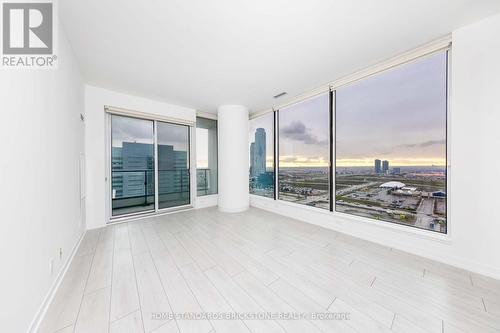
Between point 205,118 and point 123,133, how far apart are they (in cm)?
203

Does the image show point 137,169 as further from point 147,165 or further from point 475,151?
point 475,151

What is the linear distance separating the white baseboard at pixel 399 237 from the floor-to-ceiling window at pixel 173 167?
3090 mm

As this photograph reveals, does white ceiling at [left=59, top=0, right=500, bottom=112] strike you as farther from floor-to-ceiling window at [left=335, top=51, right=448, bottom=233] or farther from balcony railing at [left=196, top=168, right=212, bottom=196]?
balcony railing at [left=196, top=168, right=212, bottom=196]

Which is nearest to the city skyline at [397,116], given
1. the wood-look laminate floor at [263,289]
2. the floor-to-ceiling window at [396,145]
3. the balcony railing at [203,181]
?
the floor-to-ceiling window at [396,145]

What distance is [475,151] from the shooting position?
6.14 ft

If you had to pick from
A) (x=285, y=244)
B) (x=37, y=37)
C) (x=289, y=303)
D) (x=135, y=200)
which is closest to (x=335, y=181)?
(x=285, y=244)

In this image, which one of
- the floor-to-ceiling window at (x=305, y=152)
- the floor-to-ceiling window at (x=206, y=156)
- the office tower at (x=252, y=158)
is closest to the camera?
the floor-to-ceiling window at (x=305, y=152)

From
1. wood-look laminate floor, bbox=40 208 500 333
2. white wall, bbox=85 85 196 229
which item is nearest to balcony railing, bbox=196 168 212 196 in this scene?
white wall, bbox=85 85 196 229

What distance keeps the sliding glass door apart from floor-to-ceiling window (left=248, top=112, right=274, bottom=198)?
5.96 ft

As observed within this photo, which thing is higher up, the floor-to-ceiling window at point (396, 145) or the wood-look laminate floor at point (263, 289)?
the floor-to-ceiling window at point (396, 145)

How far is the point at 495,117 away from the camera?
5.80 ft

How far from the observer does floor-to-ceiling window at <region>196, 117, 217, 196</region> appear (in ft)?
15.8

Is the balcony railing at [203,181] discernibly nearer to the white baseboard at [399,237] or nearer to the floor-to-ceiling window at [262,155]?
the floor-to-ceiling window at [262,155]

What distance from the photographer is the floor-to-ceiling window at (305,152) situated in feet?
11.1
